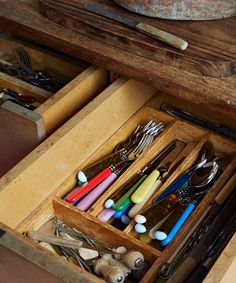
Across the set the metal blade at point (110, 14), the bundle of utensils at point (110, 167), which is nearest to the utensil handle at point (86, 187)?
the bundle of utensils at point (110, 167)

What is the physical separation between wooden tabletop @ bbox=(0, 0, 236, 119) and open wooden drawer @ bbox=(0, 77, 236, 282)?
0.05 meters

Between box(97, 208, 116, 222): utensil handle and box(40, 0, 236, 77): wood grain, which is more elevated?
box(40, 0, 236, 77): wood grain

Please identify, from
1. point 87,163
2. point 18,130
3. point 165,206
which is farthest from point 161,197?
point 18,130

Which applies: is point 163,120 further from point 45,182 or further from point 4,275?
point 4,275

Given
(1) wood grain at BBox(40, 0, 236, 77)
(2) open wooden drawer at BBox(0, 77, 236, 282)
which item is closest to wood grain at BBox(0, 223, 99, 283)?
(2) open wooden drawer at BBox(0, 77, 236, 282)

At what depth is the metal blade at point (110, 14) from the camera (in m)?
0.79

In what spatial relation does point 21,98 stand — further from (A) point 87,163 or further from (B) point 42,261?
(B) point 42,261

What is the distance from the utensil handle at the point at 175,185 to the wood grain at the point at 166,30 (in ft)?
0.51

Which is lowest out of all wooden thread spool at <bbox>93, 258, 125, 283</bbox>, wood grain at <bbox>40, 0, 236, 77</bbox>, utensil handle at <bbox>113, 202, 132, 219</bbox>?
wooden thread spool at <bbox>93, 258, 125, 283</bbox>

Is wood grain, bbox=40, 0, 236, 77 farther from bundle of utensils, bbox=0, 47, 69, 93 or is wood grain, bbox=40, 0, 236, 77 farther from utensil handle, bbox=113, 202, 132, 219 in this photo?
utensil handle, bbox=113, 202, 132, 219

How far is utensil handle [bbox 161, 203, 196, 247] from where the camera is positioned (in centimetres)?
68

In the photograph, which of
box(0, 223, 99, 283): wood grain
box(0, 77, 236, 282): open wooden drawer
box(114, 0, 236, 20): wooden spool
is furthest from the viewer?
box(114, 0, 236, 20): wooden spool

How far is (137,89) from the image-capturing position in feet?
2.76

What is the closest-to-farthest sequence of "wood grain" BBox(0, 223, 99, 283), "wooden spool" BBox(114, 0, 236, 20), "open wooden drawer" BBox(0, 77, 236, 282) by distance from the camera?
"wood grain" BBox(0, 223, 99, 283) < "open wooden drawer" BBox(0, 77, 236, 282) < "wooden spool" BBox(114, 0, 236, 20)
